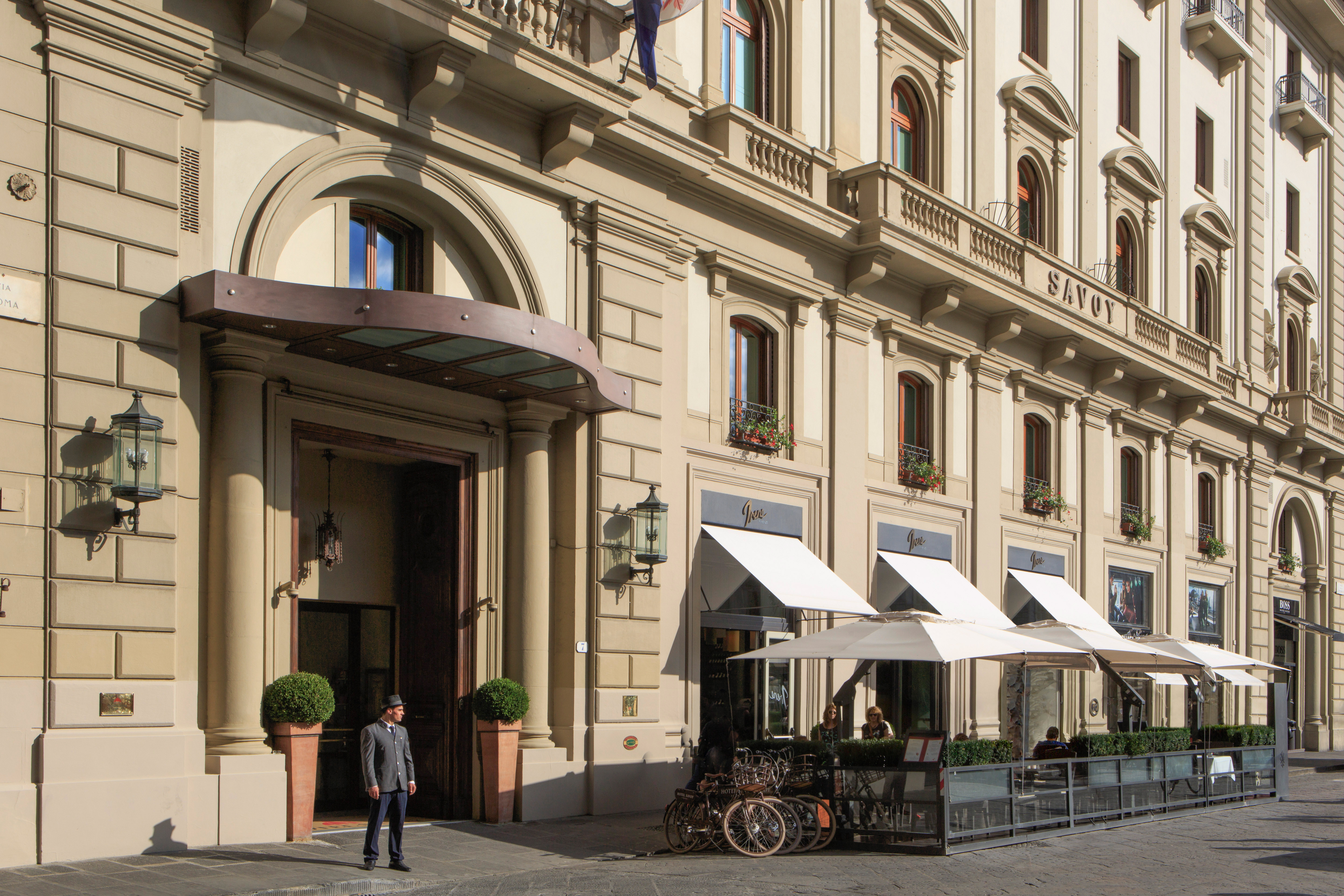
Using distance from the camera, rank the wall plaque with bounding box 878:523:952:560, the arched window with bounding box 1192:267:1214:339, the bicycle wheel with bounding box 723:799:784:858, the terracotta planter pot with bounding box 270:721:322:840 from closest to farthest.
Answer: the terracotta planter pot with bounding box 270:721:322:840 < the bicycle wheel with bounding box 723:799:784:858 < the wall plaque with bounding box 878:523:952:560 < the arched window with bounding box 1192:267:1214:339

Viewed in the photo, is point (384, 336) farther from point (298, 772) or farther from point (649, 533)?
point (649, 533)

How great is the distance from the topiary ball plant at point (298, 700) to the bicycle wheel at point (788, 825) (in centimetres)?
458

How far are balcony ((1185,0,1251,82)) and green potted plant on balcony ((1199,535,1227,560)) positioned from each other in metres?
11.9

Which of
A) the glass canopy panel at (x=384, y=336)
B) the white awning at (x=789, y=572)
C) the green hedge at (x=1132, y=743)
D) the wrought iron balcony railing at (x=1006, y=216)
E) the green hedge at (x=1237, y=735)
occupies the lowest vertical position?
the green hedge at (x=1237, y=735)

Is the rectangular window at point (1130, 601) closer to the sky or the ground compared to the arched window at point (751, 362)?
closer to the ground

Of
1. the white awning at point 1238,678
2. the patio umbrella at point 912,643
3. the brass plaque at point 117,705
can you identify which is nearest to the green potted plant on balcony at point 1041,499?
the white awning at point 1238,678

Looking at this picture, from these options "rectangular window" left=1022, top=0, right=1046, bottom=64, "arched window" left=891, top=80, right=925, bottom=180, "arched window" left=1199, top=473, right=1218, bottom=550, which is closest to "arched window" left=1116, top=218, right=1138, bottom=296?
"rectangular window" left=1022, top=0, right=1046, bottom=64

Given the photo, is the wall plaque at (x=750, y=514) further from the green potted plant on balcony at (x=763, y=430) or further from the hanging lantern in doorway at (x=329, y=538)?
the hanging lantern in doorway at (x=329, y=538)

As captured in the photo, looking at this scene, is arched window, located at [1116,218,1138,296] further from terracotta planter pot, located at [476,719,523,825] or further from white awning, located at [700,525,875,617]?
terracotta planter pot, located at [476,719,523,825]

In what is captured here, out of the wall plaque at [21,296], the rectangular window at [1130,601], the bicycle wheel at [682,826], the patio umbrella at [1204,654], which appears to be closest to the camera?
the wall plaque at [21,296]

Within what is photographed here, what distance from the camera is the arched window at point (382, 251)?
1524 cm

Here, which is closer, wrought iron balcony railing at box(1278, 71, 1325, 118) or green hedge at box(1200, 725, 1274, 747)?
green hedge at box(1200, 725, 1274, 747)

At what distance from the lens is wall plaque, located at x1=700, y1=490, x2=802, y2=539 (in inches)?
748

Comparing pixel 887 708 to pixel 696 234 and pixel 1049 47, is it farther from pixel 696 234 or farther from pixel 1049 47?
pixel 1049 47
